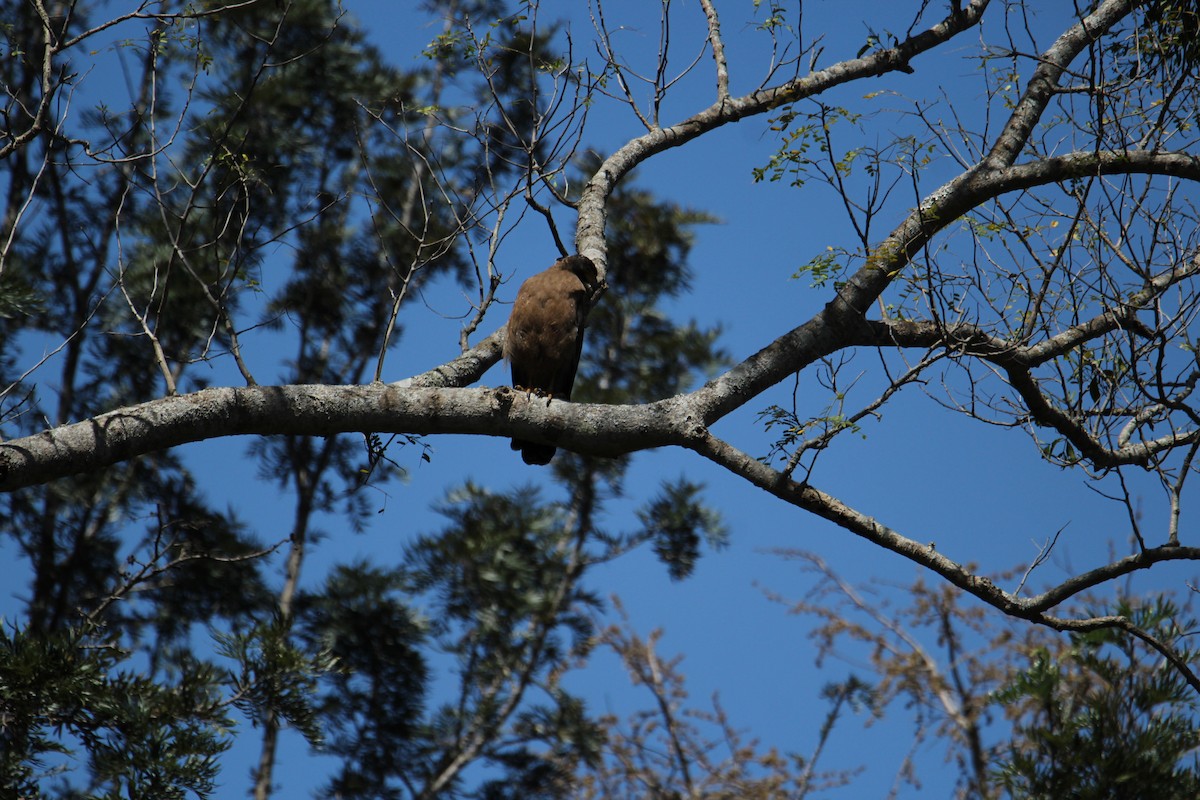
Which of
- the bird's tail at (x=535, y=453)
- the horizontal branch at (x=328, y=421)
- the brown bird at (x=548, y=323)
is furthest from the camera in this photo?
the brown bird at (x=548, y=323)

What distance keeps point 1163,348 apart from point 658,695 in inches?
272

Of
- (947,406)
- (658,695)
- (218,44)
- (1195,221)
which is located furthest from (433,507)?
(1195,221)

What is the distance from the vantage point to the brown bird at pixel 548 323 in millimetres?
4793

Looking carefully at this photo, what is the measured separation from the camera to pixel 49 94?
10.1 feet

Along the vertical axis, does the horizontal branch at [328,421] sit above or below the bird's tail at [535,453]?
below

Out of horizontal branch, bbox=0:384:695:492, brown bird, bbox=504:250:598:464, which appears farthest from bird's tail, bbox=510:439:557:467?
horizontal branch, bbox=0:384:695:492

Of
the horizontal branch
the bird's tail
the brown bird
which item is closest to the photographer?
the horizontal branch

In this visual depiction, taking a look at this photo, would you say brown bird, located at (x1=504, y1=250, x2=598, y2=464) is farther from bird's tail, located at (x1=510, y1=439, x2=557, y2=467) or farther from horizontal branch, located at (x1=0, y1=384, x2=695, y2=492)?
horizontal branch, located at (x1=0, y1=384, x2=695, y2=492)

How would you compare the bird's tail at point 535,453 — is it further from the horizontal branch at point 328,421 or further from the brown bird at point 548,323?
the horizontal branch at point 328,421

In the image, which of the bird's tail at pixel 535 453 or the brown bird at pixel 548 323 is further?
the brown bird at pixel 548 323

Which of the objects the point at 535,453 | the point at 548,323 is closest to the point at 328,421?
the point at 535,453

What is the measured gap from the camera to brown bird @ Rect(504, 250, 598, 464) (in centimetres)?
479

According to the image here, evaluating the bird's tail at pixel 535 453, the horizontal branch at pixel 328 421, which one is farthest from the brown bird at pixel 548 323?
the horizontal branch at pixel 328 421

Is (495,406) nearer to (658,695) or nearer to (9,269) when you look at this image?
(9,269)
